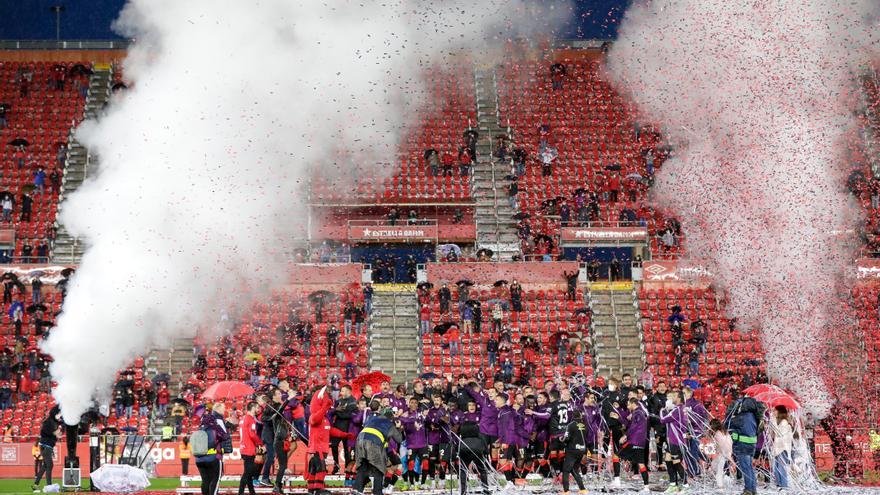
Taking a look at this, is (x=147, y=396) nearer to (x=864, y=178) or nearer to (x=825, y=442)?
(x=825, y=442)

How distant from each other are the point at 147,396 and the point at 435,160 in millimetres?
13027

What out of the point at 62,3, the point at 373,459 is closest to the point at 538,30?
the point at 62,3

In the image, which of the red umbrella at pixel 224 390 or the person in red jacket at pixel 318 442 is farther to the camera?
the red umbrella at pixel 224 390

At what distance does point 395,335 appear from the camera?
112ft

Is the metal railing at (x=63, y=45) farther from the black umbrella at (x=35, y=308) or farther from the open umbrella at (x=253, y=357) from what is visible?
the open umbrella at (x=253, y=357)

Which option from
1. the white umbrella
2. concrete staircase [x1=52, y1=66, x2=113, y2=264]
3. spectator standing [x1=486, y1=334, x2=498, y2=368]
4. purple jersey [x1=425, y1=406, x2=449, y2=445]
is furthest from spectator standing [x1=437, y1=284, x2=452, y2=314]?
the white umbrella

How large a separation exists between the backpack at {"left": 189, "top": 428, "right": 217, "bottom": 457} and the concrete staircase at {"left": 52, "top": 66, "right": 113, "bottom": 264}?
62.3 feet

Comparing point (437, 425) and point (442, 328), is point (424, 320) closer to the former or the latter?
point (442, 328)

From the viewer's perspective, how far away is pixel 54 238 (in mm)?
36156

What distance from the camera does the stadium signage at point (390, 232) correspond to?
36656 mm

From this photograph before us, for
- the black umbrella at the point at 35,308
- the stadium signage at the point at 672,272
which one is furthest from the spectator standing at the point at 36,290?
the stadium signage at the point at 672,272

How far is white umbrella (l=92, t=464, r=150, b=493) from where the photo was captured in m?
19.7

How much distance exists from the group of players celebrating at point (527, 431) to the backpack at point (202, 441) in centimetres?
275

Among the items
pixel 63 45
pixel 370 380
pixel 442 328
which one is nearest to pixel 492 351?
pixel 442 328
